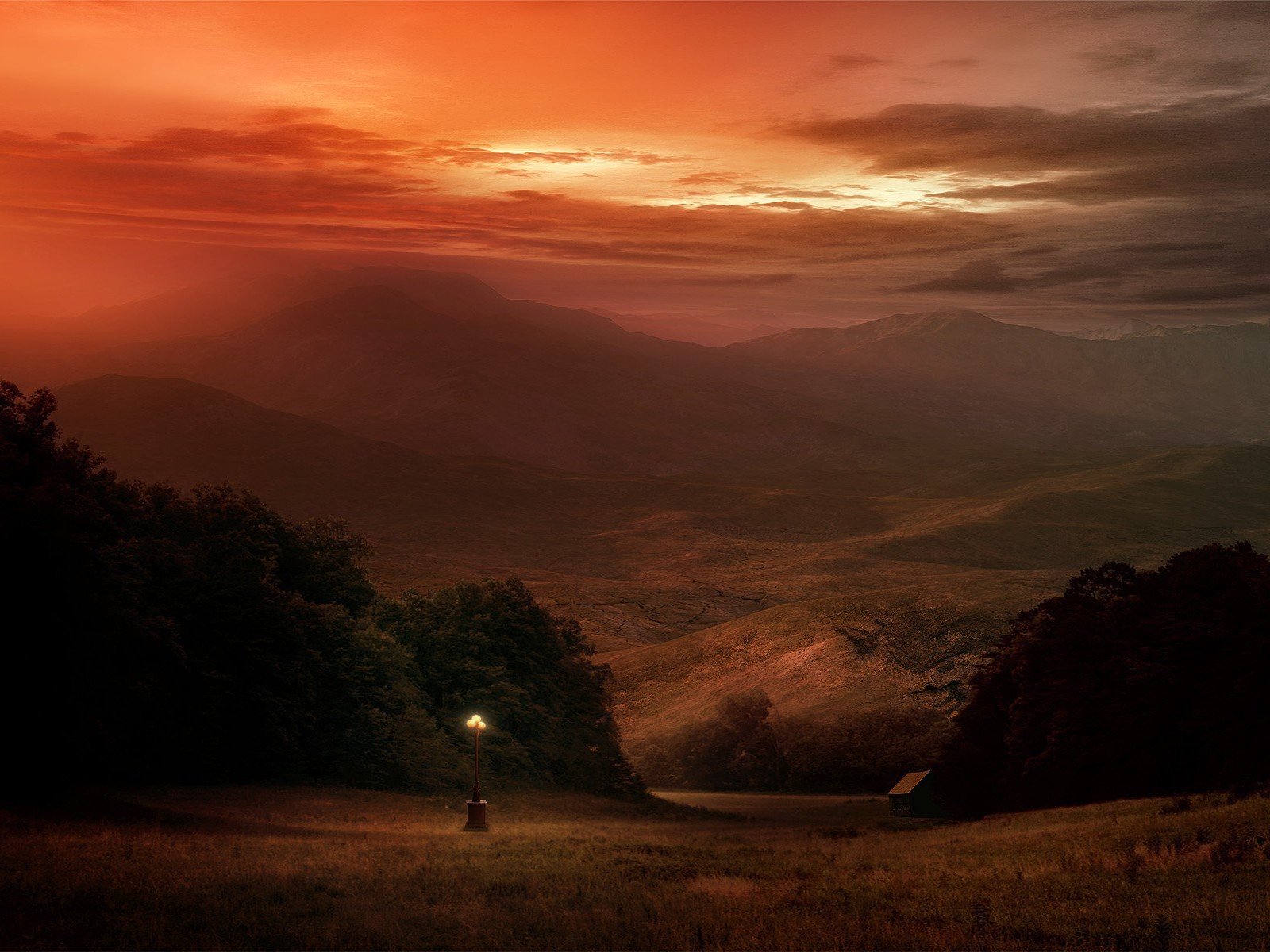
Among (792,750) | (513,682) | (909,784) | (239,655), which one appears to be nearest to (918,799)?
(909,784)

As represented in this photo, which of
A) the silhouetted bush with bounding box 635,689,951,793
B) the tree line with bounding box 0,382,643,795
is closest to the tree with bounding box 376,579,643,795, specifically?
the tree line with bounding box 0,382,643,795

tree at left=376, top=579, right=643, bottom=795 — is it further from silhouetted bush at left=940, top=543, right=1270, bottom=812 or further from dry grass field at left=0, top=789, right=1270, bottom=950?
dry grass field at left=0, top=789, right=1270, bottom=950

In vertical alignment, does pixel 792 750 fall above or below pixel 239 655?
below

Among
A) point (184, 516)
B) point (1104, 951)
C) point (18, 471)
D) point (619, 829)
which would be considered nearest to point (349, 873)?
point (1104, 951)

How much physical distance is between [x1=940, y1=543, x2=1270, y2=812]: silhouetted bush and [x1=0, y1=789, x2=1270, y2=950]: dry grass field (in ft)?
38.4

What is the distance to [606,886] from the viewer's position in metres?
25.7

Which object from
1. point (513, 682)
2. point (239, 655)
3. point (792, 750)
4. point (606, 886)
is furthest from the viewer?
point (792, 750)

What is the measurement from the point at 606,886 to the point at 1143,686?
115 ft

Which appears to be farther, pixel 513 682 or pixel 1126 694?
pixel 513 682

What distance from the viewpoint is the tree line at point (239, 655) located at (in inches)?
1399

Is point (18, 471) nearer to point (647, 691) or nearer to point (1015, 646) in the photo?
point (1015, 646)

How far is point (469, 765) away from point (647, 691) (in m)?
123

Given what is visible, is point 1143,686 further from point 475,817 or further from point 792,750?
point 792,750

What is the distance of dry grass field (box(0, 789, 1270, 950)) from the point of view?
19.1 meters
